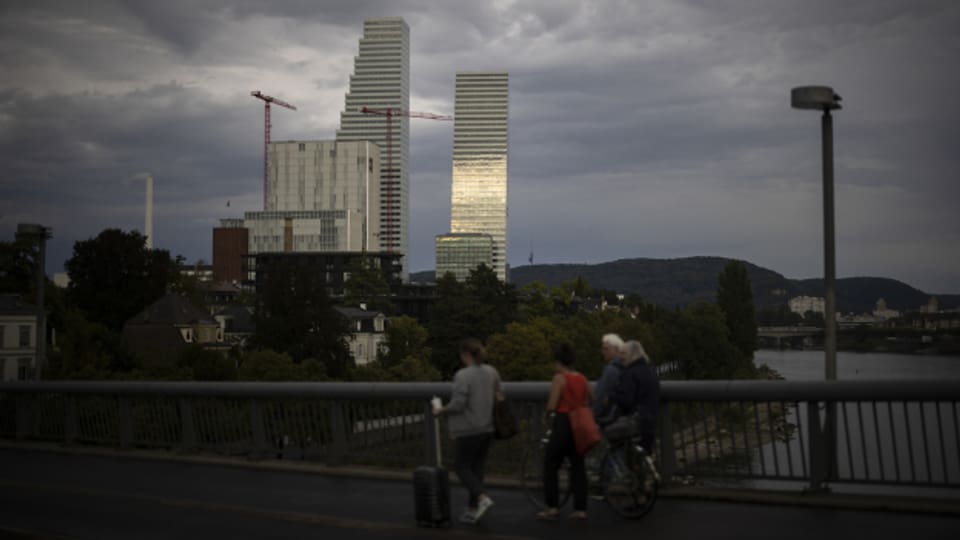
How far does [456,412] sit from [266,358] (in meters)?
60.5

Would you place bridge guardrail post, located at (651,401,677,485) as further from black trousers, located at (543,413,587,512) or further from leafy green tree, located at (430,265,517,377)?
leafy green tree, located at (430,265,517,377)

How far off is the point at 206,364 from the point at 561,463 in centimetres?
6323

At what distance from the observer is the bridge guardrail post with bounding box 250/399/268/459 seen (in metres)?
16.1

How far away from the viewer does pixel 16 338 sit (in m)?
85.4

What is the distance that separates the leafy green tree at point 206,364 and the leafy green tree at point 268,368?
40.7 inches

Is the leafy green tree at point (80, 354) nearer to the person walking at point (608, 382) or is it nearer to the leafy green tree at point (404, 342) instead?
the leafy green tree at point (404, 342)

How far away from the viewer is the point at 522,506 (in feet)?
37.7

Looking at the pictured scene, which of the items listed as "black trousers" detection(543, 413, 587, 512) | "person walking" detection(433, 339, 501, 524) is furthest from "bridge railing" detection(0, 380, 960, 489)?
"person walking" detection(433, 339, 501, 524)

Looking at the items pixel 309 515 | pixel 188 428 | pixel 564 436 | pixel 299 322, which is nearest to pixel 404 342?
pixel 299 322

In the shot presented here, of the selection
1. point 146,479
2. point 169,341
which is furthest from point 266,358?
point 146,479

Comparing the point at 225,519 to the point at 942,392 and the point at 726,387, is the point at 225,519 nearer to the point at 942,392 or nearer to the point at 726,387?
the point at 726,387

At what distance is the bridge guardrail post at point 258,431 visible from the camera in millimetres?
16078

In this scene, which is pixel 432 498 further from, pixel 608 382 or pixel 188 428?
pixel 188 428

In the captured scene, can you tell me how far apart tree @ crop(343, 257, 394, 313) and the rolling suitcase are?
134258mm
